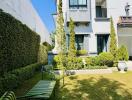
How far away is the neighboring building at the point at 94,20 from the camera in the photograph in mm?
25578

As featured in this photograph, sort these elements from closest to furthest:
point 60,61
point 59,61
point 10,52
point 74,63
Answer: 1. point 10,52
2. point 60,61
3. point 59,61
4. point 74,63

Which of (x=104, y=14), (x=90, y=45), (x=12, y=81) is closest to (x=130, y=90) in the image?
(x=12, y=81)

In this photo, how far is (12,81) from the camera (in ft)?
40.2

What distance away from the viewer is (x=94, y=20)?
25953 mm

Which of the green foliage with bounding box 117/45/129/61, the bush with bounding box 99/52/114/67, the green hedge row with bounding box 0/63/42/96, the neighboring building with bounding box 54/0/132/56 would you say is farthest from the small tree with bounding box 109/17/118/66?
the green hedge row with bounding box 0/63/42/96

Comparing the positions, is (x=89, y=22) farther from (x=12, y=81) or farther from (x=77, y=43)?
(x=12, y=81)

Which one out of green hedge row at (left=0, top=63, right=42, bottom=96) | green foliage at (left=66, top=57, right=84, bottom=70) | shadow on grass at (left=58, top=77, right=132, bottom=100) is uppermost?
green foliage at (left=66, top=57, right=84, bottom=70)

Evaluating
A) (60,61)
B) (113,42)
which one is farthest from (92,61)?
(113,42)

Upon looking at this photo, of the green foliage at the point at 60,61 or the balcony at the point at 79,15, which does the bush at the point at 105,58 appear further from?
the balcony at the point at 79,15

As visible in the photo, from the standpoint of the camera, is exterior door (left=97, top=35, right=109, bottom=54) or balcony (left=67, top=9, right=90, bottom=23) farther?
exterior door (left=97, top=35, right=109, bottom=54)

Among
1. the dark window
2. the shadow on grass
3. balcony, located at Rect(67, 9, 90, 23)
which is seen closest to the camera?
the shadow on grass

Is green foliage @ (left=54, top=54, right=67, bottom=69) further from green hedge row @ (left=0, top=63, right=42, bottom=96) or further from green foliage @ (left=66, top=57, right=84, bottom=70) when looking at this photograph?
green hedge row @ (left=0, top=63, right=42, bottom=96)

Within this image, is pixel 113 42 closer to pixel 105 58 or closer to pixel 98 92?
pixel 105 58

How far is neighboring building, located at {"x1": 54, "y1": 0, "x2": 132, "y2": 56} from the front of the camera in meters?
25.6
